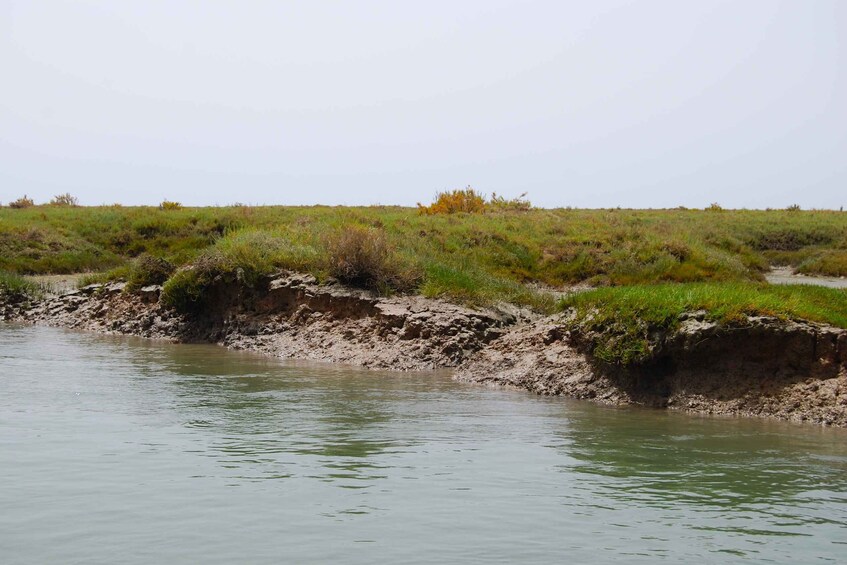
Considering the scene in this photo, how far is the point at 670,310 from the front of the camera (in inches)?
517

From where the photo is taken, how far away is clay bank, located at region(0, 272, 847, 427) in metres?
12.3

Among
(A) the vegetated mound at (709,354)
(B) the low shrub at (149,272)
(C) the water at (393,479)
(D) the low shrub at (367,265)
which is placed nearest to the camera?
(C) the water at (393,479)

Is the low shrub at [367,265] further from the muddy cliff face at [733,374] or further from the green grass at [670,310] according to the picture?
the muddy cliff face at [733,374]

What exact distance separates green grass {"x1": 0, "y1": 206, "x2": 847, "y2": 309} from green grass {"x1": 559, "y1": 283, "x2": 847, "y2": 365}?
4126mm

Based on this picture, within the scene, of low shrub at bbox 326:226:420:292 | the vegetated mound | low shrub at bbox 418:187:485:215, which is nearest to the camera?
the vegetated mound

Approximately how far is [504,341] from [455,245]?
48.8 feet

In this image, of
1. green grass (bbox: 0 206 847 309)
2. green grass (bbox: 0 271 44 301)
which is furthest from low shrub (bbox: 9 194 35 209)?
green grass (bbox: 0 271 44 301)

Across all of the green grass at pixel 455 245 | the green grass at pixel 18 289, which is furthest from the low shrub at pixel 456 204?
the green grass at pixel 18 289

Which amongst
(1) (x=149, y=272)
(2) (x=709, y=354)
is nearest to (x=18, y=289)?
(1) (x=149, y=272)

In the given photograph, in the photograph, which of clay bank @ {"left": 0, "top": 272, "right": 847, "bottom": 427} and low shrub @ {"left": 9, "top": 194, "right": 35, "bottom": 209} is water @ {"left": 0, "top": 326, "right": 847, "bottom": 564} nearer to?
clay bank @ {"left": 0, "top": 272, "right": 847, "bottom": 427}

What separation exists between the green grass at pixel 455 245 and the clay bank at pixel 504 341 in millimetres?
711

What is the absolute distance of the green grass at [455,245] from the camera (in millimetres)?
20281

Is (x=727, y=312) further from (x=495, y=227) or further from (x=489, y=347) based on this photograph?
(x=495, y=227)

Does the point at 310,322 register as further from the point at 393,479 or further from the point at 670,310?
the point at 393,479
